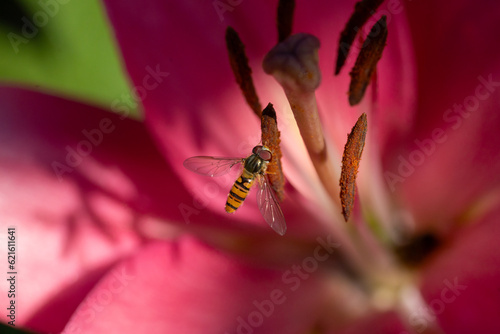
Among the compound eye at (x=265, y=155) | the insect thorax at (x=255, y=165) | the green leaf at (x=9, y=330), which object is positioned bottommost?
the green leaf at (x=9, y=330)

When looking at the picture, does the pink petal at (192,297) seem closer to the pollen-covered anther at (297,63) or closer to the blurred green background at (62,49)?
the pollen-covered anther at (297,63)

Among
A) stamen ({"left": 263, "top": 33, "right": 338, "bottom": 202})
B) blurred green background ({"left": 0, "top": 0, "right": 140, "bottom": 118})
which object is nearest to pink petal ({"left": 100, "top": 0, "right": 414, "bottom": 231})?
stamen ({"left": 263, "top": 33, "right": 338, "bottom": 202})

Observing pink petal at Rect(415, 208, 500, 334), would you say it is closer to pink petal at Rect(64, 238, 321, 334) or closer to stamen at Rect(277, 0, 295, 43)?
pink petal at Rect(64, 238, 321, 334)

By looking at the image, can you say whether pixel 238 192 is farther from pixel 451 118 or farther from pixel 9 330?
pixel 9 330

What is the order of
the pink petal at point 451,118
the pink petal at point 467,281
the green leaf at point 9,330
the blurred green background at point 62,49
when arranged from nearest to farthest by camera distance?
the pink petal at point 467,281 → the pink petal at point 451,118 → the green leaf at point 9,330 → the blurred green background at point 62,49

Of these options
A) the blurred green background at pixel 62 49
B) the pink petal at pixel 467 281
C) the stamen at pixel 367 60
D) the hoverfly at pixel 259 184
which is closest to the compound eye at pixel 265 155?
the hoverfly at pixel 259 184

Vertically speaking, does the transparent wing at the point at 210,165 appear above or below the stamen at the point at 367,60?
below

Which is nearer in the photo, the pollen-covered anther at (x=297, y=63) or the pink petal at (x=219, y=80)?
the pollen-covered anther at (x=297, y=63)

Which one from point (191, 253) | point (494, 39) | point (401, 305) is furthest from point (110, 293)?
point (494, 39)

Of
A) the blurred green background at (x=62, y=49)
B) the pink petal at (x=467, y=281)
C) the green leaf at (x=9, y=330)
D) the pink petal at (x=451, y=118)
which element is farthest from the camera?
the blurred green background at (x=62, y=49)
